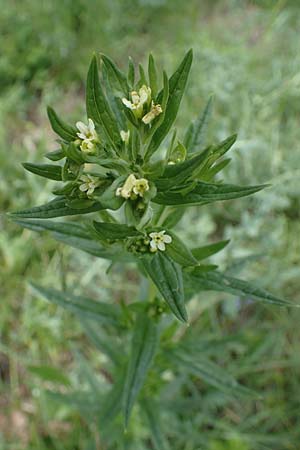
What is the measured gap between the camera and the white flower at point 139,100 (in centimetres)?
146

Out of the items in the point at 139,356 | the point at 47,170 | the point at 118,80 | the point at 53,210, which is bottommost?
the point at 139,356

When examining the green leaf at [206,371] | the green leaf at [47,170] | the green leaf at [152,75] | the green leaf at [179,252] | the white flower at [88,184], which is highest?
the green leaf at [152,75]

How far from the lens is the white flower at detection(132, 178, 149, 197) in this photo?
142cm

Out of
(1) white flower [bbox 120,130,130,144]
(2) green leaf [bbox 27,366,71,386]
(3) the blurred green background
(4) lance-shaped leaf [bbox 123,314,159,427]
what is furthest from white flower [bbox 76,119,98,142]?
(2) green leaf [bbox 27,366,71,386]

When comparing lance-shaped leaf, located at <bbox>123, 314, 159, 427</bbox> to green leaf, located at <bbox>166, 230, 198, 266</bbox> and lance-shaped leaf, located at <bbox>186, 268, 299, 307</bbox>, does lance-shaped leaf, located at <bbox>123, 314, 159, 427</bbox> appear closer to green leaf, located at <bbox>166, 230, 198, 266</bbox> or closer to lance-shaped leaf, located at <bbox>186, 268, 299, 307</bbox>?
lance-shaped leaf, located at <bbox>186, 268, 299, 307</bbox>

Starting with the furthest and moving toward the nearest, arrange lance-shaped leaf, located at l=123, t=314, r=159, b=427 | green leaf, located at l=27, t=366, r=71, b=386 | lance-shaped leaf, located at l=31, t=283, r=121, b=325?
green leaf, located at l=27, t=366, r=71, b=386, lance-shaped leaf, located at l=31, t=283, r=121, b=325, lance-shaped leaf, located at l=123, t=314, r=159, b=427

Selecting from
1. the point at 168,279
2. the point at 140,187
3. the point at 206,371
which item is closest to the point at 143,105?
the point at 140,187

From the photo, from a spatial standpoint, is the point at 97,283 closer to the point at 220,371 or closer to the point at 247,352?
the point at 247,352

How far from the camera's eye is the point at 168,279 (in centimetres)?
153

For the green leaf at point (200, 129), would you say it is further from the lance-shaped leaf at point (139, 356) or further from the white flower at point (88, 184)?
the lance-shaped leaf at point (139, 356)

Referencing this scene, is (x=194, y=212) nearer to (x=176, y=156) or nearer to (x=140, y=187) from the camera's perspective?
(x=176, y=156)

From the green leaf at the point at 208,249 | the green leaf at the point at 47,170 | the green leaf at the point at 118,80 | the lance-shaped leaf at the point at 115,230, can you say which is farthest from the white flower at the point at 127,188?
the green leaf at the point at 208,249

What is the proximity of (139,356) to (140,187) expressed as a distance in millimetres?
721

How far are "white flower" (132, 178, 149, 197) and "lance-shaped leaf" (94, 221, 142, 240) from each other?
0.35 feet
